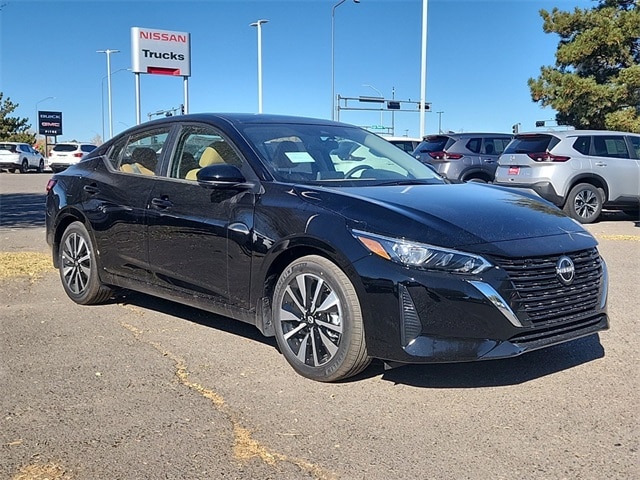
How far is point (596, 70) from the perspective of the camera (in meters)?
26.8

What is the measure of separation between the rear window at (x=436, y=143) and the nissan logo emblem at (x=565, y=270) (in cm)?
1232

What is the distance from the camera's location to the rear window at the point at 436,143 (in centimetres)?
1599

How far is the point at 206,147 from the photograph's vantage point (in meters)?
5.00

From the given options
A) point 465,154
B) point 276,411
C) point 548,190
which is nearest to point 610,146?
point 548,190

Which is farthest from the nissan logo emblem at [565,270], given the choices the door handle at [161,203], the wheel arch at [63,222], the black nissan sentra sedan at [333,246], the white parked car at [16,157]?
the white parked car at [16,157]

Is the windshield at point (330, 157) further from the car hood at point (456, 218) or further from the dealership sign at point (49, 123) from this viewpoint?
the dealership sign at point (49, 123)

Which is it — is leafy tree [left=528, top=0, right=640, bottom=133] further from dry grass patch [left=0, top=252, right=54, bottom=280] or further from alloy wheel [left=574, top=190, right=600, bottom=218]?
dry grass patch [left=0, top=252, right=54, bottom=280]

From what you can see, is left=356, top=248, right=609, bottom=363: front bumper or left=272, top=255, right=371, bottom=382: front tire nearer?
left=356, top=248, right=609, bottom=363: front bumper

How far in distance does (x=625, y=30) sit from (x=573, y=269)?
978 inches

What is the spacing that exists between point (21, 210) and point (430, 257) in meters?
12.5

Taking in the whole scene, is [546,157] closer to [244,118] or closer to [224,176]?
[244,118]

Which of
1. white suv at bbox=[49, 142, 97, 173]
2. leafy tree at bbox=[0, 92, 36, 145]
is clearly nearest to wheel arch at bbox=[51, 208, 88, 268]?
white suv at bbox=[49, 142, 97, 173]

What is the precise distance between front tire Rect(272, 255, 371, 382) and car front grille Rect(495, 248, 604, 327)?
33.6 inches

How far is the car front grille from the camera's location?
364cm
